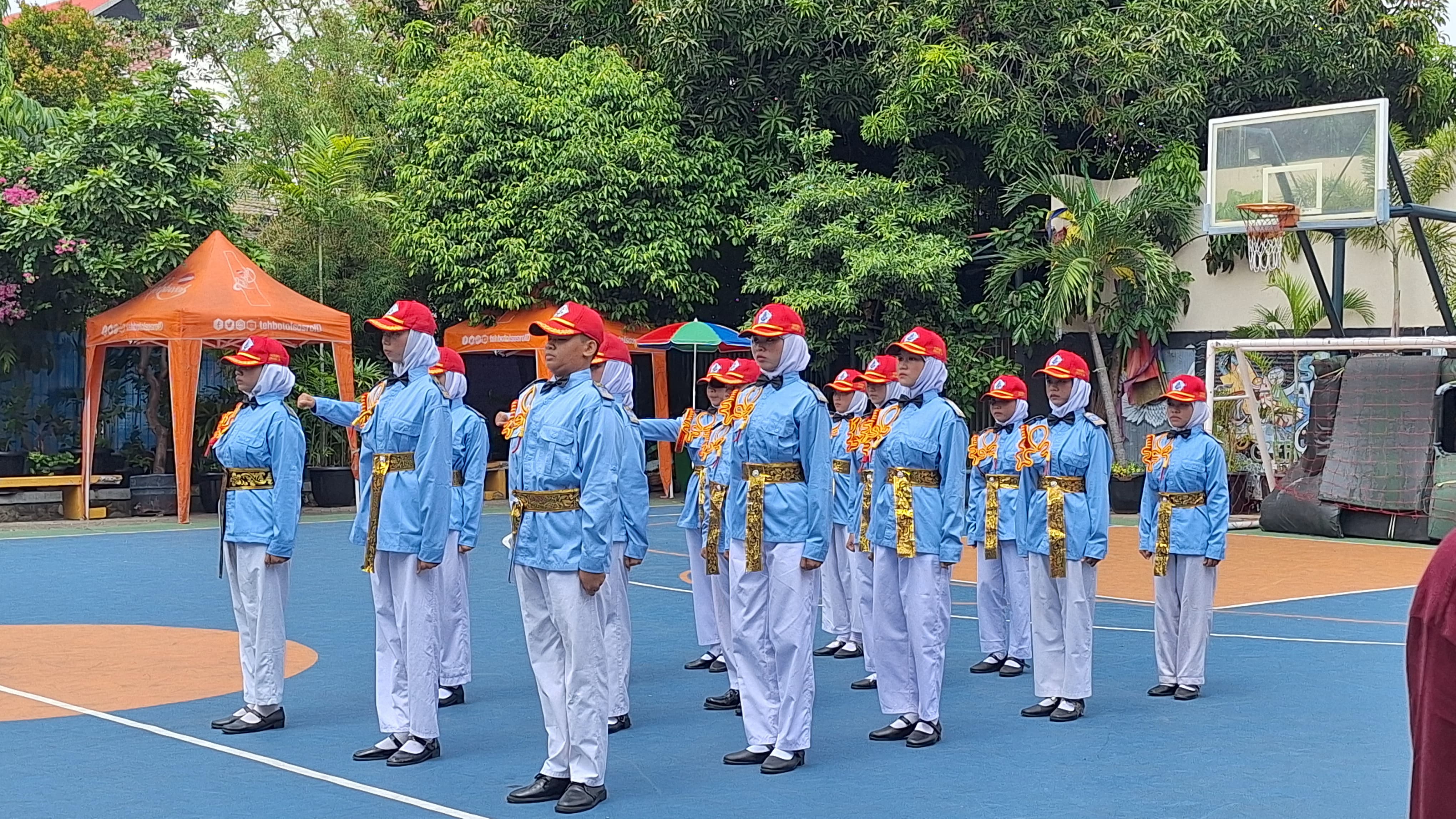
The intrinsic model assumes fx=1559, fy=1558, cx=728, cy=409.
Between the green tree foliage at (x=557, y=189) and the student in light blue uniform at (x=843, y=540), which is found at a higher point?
the green tree foliage at (x=557, y=189)

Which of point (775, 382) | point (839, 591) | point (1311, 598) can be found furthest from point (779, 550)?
point (1311, 598)

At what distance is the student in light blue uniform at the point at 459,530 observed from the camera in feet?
28.6

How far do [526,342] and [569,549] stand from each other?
17111 mm

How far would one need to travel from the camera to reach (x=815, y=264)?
23.7 metres

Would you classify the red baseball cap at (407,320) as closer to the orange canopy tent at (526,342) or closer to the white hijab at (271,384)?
the white hijab at (271,384)

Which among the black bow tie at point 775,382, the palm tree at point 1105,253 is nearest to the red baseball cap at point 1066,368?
the black bow tie at point 775,382

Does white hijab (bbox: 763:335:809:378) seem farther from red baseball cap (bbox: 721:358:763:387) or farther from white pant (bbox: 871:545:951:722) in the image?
red baseball cap (bbox: 721:358:763:387)

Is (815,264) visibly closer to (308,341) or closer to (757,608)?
(308,341)

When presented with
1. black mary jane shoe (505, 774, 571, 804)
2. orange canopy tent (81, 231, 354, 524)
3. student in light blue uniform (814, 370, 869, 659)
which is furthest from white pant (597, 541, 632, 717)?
orange canopy tent (81, 231, 354, 524)

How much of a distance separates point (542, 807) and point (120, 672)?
441 cm

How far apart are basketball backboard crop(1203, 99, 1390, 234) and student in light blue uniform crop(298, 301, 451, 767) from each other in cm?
1369

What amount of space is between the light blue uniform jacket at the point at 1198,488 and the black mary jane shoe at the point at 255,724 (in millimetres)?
5065

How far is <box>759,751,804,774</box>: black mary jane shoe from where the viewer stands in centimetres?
702

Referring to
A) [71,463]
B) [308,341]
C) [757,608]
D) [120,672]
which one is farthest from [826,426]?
[71,463]
